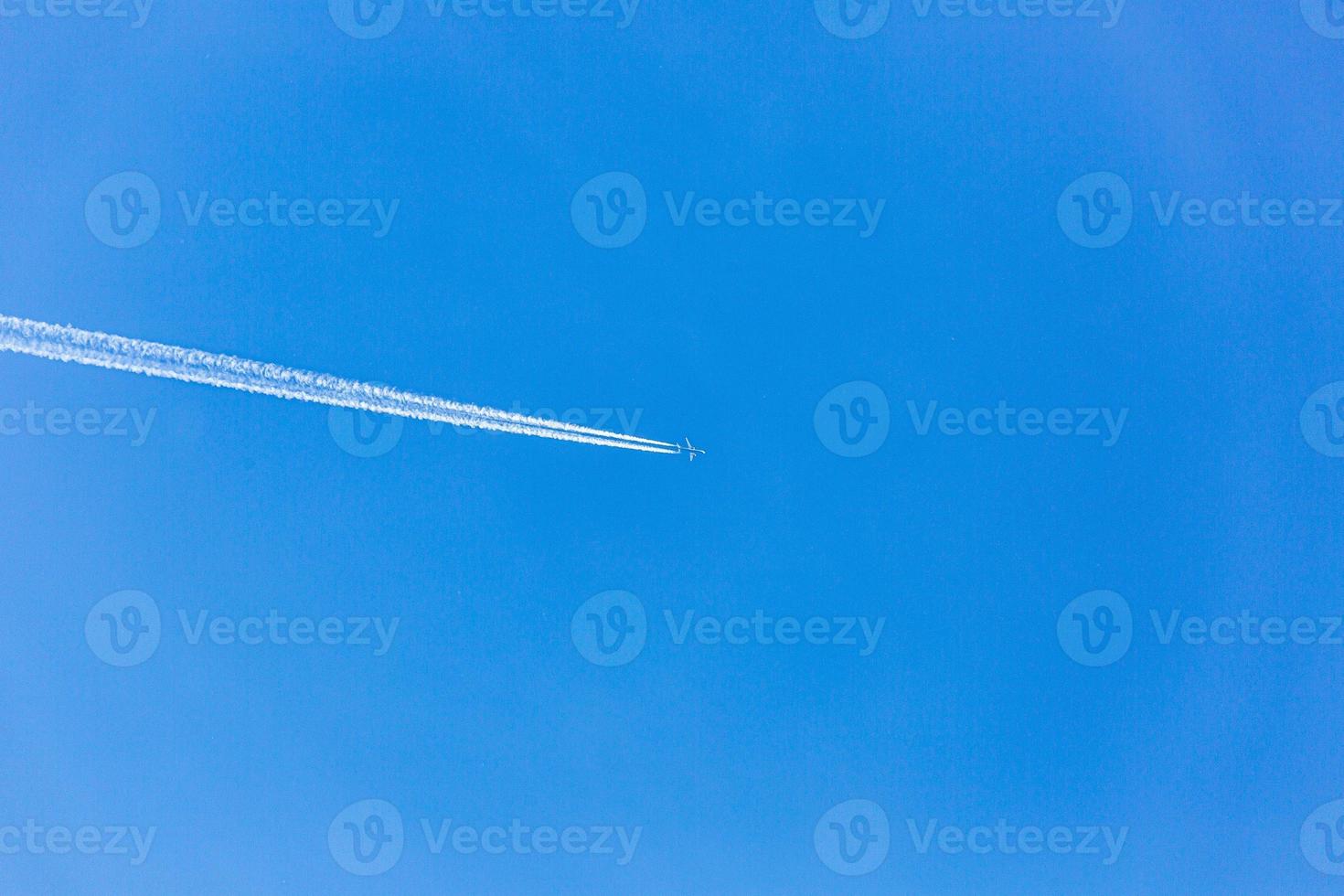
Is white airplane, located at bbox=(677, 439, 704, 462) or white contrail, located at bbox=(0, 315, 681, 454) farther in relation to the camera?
white airplane, located at bbox=(677, 439, 704, 462)

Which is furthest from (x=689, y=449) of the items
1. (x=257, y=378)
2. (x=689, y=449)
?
(x=257, y=378)

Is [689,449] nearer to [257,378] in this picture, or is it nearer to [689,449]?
[689,449]

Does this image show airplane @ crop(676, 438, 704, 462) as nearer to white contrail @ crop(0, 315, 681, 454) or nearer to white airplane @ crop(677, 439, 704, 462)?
white airplane @ crop(677, 439, 704, 462)

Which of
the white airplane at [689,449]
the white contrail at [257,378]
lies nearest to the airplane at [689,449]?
the white airplane at [689,449]

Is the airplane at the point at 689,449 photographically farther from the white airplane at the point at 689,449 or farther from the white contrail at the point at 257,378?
the white contrail at the point at 257,378

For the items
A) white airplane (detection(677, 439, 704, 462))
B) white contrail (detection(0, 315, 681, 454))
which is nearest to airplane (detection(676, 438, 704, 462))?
white airplane (detection(677, 439, 704, 462))

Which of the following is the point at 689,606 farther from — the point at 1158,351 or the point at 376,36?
the point at 376,36

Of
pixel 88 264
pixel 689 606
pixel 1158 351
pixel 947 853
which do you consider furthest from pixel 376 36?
pixel 947 853

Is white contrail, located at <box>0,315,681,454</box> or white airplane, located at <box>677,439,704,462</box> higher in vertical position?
white airplane, located at <box>677,439,704,462</box>
